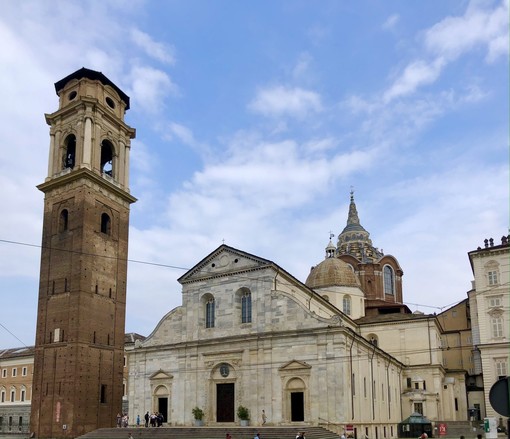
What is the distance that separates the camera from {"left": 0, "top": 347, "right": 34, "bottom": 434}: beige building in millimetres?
64812

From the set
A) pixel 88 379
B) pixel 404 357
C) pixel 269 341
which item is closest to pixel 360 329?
pixel 404 357

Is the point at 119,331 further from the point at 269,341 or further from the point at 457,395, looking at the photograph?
the point at 457,395

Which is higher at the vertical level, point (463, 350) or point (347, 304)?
point (347, 304)

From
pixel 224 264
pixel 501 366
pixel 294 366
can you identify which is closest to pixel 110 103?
pixel 224 264

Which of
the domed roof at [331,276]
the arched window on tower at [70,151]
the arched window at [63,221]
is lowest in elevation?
the domed roof at [331,276]

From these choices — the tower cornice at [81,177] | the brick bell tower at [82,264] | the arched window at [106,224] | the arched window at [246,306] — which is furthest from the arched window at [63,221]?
the arched window at [246,306]

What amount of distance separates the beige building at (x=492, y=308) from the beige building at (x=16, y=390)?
4685 centimetres

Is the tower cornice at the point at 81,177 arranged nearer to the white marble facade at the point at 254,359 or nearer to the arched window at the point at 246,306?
the white marble facade at the point at 254,359

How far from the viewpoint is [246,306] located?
40.2 meters

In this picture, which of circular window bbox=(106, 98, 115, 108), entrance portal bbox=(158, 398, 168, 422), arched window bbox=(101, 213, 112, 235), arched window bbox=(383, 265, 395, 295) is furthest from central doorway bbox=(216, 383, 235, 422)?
arched window bbox=(383, 265, 395, 295)

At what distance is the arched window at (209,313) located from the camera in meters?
41.5

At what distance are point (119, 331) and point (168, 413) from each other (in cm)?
956

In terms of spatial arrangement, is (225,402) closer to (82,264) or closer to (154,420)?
(154,420)

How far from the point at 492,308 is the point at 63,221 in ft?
120
